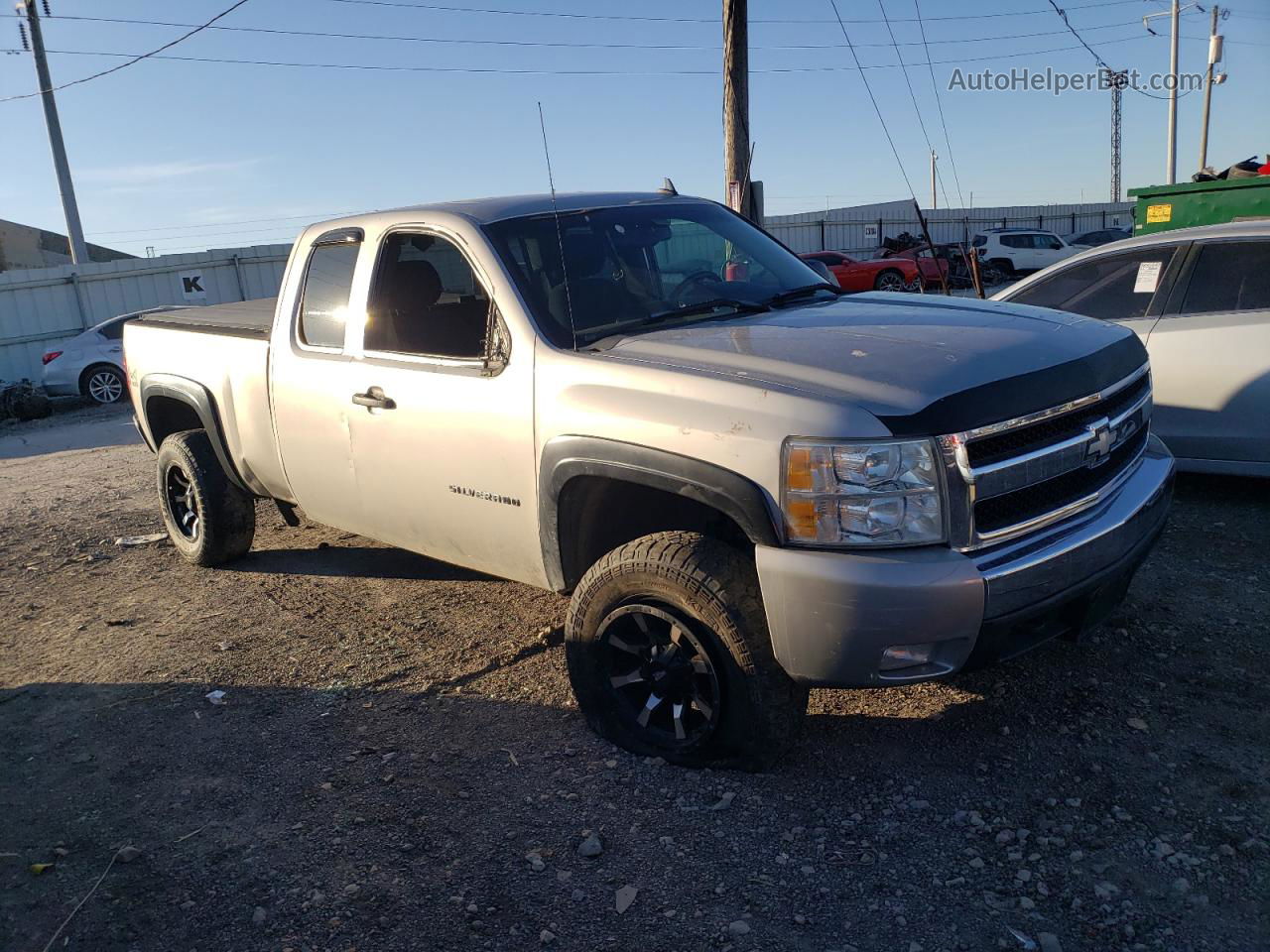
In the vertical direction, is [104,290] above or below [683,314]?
above

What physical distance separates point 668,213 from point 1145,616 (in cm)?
271

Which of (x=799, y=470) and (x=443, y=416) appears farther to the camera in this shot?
(x=443, y=416)

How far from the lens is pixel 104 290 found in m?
21.7

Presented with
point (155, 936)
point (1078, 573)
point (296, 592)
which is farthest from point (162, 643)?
point (1078, 573)

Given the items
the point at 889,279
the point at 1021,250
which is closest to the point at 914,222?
the point at 1021,250

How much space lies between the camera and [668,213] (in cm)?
457

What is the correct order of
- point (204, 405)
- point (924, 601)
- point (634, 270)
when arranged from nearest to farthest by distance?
point (924, 601) → point (634, 270) → point (204, 405)

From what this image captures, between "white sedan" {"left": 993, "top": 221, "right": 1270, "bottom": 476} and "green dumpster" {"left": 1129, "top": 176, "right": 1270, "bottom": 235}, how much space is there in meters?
4.11

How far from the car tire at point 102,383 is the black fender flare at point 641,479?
15.3m

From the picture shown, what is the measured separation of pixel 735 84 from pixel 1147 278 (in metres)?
5.72

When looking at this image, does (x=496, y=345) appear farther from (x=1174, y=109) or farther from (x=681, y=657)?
(x=1174, y=109)

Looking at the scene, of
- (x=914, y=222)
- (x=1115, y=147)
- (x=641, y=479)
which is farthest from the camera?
(x=1115, y=147)

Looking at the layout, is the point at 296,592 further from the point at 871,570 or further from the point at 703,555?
the point at 871,570

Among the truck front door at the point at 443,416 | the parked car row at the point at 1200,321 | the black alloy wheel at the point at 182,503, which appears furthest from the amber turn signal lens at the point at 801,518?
the black alloy wheel at the point at 182,503
